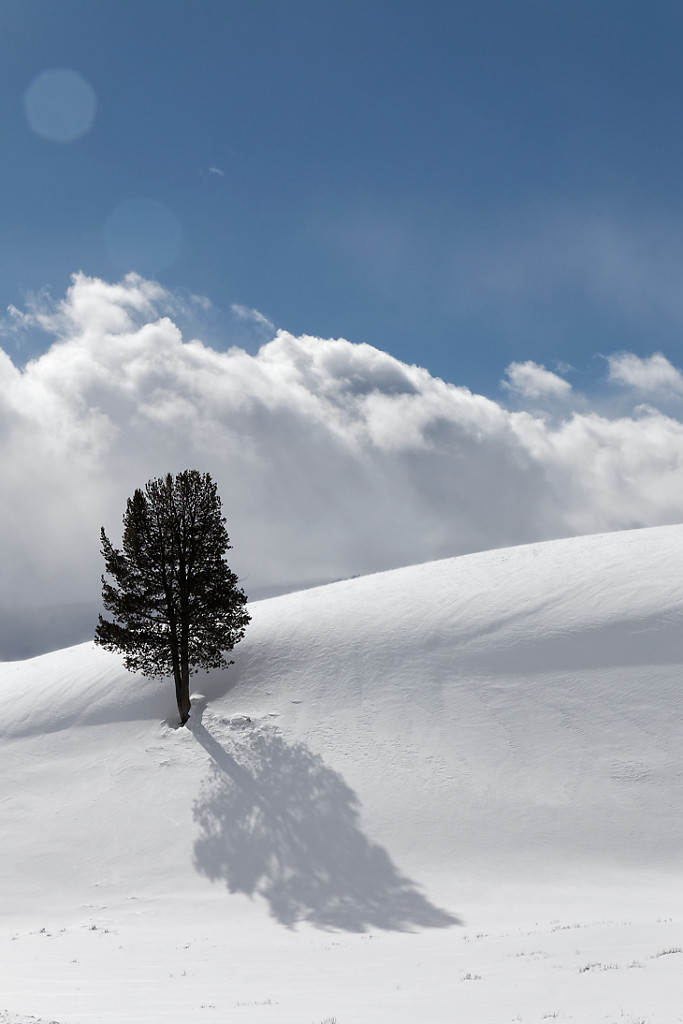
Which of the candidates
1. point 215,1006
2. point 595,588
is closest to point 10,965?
point 215,1006

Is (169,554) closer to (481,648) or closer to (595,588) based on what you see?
(481,648)

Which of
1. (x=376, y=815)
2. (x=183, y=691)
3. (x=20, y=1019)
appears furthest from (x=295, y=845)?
(x=20, y=1019)

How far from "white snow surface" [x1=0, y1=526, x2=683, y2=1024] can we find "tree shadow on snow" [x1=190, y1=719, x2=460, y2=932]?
0.27 ft

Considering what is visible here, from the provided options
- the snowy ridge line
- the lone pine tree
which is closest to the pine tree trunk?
the lone pine tree

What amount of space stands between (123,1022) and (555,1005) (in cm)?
563

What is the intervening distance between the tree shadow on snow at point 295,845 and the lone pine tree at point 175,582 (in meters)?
3.94

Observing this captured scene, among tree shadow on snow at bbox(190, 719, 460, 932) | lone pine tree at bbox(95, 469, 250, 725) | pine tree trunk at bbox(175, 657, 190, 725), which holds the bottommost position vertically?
tree shadow on snow at bbox(190, 719, 460, 932)

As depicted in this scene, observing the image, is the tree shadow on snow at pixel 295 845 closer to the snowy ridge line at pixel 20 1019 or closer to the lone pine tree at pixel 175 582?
the lone pine tree at pixel 175 582

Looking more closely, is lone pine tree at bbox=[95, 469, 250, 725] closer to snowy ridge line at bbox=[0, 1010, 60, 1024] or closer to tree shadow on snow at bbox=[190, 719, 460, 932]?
tree shadow on snow at bbox=[190, 719, 460, 932]

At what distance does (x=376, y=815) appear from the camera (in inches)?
894

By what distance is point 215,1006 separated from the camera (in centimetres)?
1060

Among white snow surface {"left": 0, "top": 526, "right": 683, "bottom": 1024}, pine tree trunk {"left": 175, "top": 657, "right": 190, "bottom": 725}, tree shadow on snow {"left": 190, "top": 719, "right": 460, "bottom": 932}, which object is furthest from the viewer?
pine tree trunk {"left": 175, "top": 657, "right": 190, "bottom": 725}

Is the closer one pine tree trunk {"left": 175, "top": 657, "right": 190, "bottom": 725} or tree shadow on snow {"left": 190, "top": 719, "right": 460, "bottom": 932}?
tree shadow on snow {"left": 190, "top": 719, "right": 460, "bottom": 932}

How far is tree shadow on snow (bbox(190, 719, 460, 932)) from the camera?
18.8 m
